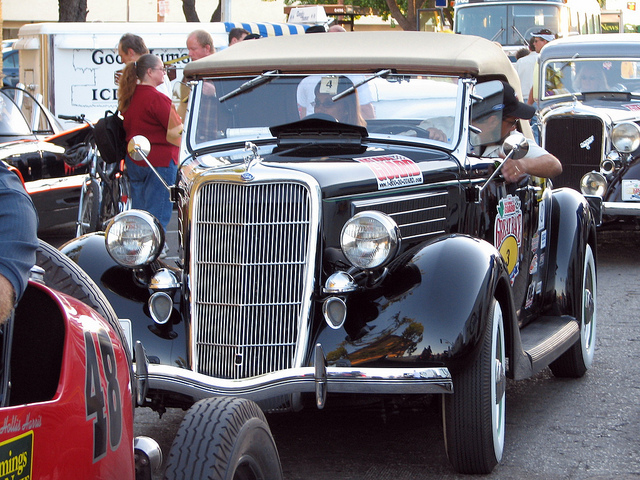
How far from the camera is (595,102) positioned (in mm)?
11727

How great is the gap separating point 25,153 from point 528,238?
6385mm

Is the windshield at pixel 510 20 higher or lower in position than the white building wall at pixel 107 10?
lower

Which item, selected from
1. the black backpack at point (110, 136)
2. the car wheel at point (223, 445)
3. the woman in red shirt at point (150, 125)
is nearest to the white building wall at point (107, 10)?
the black backpack at point (110, 136)

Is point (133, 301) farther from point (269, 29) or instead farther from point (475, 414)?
point (269, 29)

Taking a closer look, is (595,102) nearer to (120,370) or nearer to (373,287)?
(373,287)

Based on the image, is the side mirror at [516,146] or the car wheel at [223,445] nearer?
Result: the car wheel at [223,445]

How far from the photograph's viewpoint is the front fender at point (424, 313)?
4.20 metres

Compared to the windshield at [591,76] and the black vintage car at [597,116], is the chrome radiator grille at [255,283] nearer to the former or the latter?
the black vintage car at [597,116]


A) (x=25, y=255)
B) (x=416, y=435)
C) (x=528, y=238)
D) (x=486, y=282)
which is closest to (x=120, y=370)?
(x=25, y=255)

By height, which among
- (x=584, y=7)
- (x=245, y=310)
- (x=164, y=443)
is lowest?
(x=164, y=443)

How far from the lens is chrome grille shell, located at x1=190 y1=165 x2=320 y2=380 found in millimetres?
4430

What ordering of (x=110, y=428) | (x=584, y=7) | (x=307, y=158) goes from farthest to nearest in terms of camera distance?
1. (x=584, y=7)
2. (x=307, y=158)
3. (x=110, y=428)

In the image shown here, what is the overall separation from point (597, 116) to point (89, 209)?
5376 millimetres

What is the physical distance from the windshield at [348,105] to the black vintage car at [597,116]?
4.91 meters
